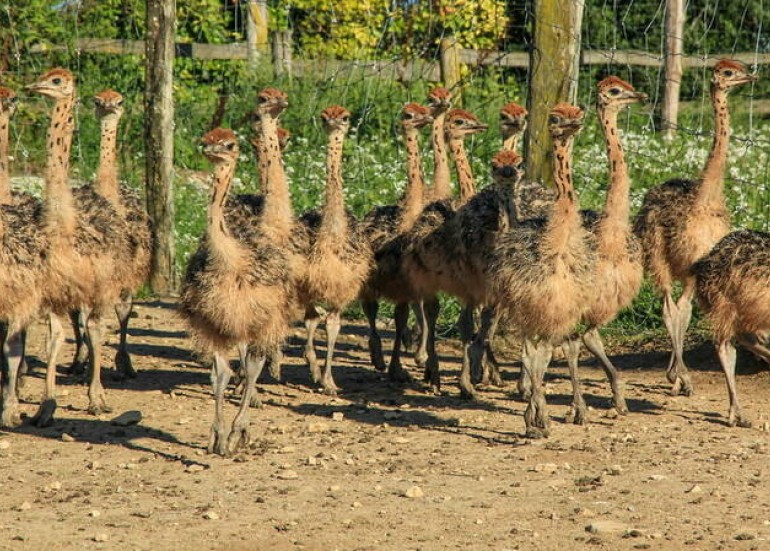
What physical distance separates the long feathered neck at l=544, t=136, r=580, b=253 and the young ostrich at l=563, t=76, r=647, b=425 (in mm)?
502

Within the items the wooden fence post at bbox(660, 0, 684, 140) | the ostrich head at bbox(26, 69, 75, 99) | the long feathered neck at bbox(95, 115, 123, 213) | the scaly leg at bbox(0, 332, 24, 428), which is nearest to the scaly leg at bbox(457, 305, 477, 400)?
the long feathered neck at bbox(95, 115, 123, 213)

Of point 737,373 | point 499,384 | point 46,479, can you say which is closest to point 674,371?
point 737,373

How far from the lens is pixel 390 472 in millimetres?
8500

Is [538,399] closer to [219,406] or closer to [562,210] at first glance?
[562,210]

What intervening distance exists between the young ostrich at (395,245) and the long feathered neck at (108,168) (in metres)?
1.95

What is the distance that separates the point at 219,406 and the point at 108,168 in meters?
3.02

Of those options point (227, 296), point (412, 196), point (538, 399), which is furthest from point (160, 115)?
point (538, 399)

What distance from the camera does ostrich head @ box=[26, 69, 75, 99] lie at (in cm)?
1010

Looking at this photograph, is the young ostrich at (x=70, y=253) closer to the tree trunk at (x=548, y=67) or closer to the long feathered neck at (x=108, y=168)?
the long feathered neck at (x=108, y=168)

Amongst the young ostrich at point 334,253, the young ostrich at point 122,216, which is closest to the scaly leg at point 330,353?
the young ostrich at point 334,253

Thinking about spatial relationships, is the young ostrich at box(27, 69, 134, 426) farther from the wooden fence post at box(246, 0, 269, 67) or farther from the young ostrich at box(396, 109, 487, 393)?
the wooden fence post at box(246, 0, 269, 67)

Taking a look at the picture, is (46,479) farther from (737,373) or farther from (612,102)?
(737,373)

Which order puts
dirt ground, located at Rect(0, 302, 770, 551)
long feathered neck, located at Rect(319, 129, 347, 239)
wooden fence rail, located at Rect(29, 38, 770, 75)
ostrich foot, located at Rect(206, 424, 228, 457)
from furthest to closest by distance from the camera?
wooden fence rail, located at Rect(29, 38, 770, 75)
long feathered neck, located at Rect(319, 129, 347, 239)
ostrich foot, located at Rect(206, 424, 228, 457)
dirt ground, located at Rect(0, 302, 770, 551)

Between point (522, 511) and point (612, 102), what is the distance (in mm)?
3259
